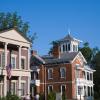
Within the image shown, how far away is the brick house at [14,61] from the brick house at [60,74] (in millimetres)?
14447

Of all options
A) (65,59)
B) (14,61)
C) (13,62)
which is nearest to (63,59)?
(65,59)

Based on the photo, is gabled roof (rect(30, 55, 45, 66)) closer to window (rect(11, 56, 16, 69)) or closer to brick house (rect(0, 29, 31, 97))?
brick house (rect(0, 29, 31, 97))

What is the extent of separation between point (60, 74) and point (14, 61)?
18.5m

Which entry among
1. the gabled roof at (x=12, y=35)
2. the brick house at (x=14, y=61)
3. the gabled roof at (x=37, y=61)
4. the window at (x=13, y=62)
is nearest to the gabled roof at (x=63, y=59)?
the gabled roof at (x=37, y=61)

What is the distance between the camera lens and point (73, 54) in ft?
243

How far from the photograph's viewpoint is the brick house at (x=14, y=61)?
5000 cm

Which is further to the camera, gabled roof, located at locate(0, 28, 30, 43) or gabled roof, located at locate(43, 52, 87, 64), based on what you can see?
gabled roof, located at locate(43, 52, 87, 64)

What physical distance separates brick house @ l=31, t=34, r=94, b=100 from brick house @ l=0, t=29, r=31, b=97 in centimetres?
1445

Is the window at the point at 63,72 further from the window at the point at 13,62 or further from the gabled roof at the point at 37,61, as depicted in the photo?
the window at the point at 13,62

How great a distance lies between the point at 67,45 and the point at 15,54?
2666cm

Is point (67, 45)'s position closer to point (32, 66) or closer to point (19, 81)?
point (32, 66)

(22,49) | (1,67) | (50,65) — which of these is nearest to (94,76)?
(50,65)

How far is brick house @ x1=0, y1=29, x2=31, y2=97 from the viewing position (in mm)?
50000

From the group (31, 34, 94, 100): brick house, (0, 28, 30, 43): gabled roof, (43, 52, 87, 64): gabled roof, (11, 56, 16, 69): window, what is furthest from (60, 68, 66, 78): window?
(0, 28, 30, 43): gabled roof
